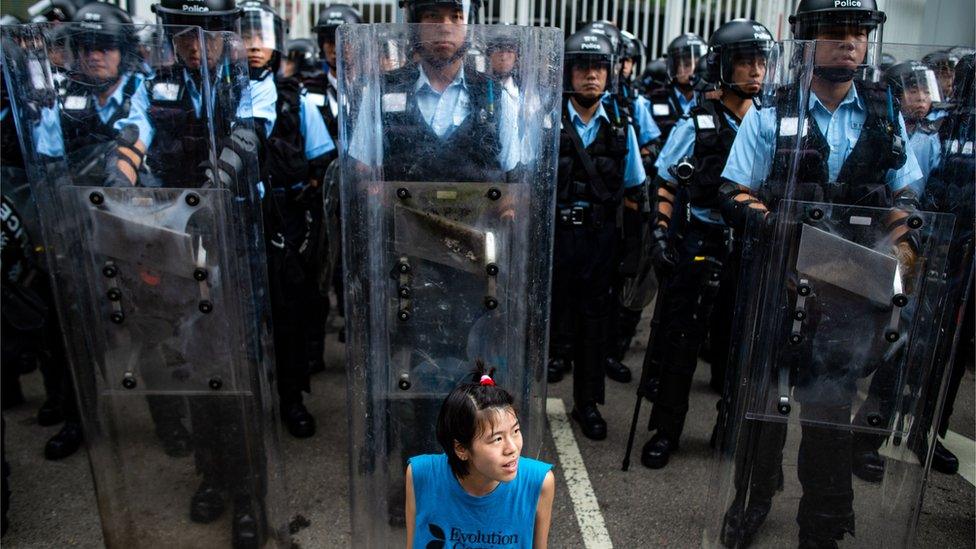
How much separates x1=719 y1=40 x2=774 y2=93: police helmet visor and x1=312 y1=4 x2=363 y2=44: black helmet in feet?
10.6

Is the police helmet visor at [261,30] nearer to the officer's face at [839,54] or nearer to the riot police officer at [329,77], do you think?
the riot police officer at [329,77]

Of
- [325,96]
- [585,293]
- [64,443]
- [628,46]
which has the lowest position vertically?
[64,443]

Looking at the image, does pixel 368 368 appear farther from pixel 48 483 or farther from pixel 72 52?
pixel 48 483

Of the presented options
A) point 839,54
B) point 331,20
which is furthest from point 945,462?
point 331,20

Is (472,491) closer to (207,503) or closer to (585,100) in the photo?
(207,503)

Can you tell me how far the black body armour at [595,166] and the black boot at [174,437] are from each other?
82.9 inches

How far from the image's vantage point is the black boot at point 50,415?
13.5ft

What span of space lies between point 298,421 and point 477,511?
2193 mm

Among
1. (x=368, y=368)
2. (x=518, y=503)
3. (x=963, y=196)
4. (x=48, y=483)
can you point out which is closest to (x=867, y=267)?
(x=963, y=196)

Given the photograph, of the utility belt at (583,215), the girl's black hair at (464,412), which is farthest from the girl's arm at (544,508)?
the utility belt at (583,215)

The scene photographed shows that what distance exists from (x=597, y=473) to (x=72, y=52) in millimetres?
2791

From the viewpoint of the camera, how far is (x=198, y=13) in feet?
10.8

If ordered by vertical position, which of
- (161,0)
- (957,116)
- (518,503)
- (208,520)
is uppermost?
(161,0)

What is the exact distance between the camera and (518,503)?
80.2 inches
